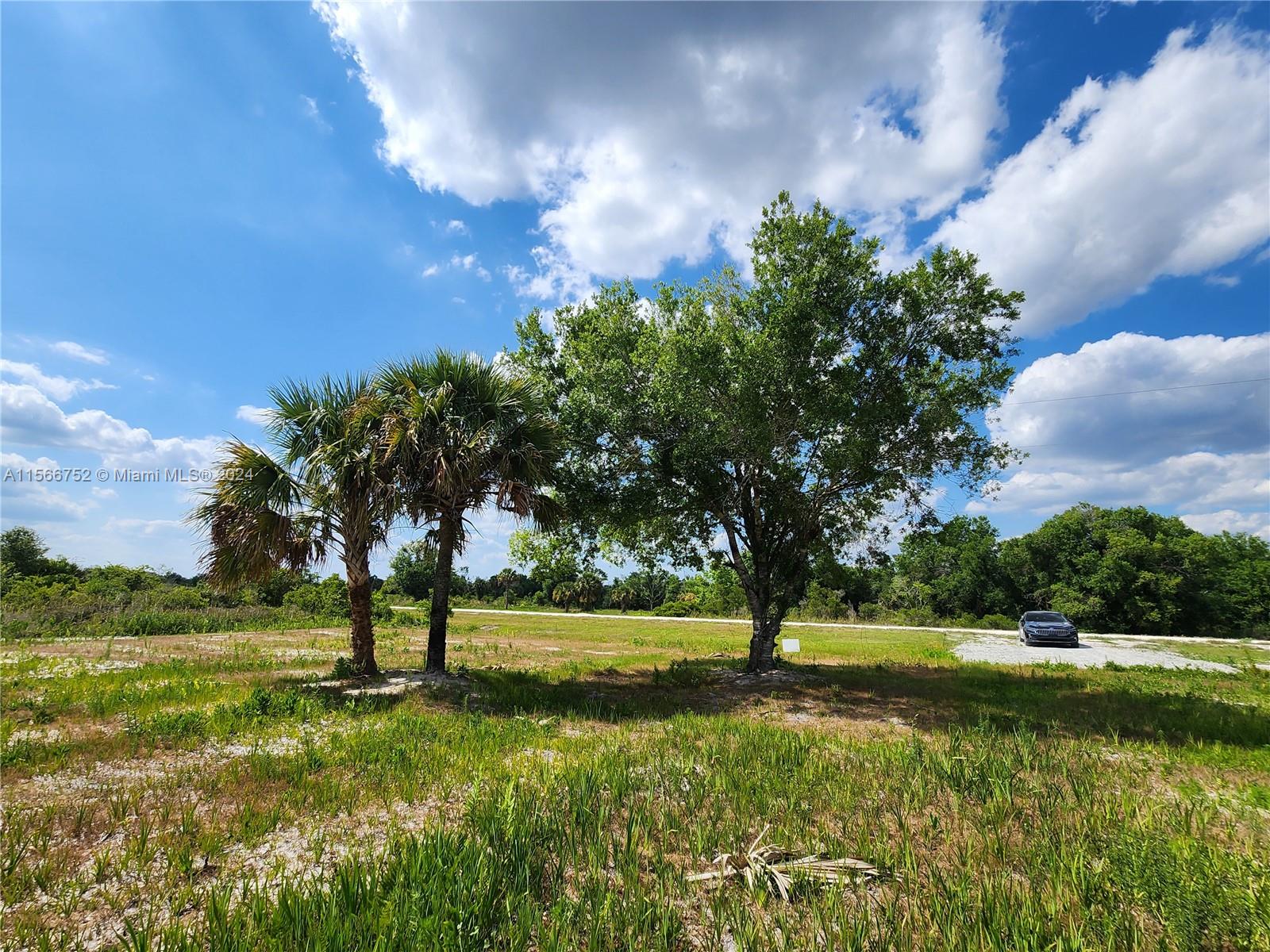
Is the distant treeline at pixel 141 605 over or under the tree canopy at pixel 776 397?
under

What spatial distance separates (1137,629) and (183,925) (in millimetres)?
62662

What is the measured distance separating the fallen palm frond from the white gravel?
20.1 meters

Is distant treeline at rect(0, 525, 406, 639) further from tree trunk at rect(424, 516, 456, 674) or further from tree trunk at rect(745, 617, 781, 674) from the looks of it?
A: tree trunk at rect(745, 617, 781, 674)

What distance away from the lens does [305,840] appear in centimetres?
473

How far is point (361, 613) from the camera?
41.9ft

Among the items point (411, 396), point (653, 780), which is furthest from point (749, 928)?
point (411, 396)

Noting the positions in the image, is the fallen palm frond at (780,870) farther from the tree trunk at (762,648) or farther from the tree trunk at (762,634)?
the tree trunk at (762,648)

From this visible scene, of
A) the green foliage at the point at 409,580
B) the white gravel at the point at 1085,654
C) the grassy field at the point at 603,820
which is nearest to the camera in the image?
the grassy field at the point at 603,820

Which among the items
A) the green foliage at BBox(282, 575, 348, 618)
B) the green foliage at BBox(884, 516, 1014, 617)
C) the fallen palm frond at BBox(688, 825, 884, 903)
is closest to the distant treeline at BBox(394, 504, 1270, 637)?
the green foliage at BBox(884, 516, 1014, 617)

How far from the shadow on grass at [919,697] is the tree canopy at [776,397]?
8.84ft

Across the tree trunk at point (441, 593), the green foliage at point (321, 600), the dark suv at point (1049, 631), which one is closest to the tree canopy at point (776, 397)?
the tree trunk at point (441, 593)

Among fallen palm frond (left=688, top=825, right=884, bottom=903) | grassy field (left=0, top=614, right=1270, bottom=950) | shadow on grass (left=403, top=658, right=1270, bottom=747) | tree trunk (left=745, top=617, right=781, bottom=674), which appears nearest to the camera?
grassy field (left=0, top=614, right=1270, bottom=950)

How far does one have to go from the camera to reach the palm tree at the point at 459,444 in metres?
12.3

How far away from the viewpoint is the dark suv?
86.1 ft
